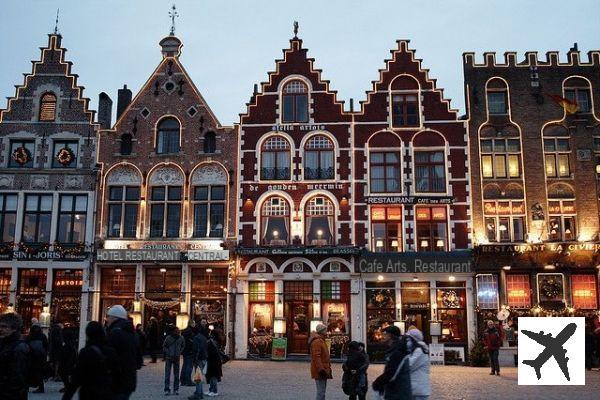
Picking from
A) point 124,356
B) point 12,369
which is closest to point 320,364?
point 124,356

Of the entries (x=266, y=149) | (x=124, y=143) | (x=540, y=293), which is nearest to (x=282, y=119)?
(x=266, y=149)

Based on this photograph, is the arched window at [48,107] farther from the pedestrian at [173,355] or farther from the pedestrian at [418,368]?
the pedestrian at [418,368]

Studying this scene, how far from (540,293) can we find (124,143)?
1924 cm

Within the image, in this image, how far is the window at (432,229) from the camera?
27.5 metres

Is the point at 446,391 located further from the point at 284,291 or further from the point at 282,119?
the point at 282,119

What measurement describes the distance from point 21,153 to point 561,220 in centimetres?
2400

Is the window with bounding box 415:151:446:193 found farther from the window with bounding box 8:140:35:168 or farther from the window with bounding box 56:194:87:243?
the window with bounding box 8:140:35:168

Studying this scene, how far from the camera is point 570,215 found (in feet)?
90.6

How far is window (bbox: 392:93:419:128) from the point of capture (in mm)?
28797

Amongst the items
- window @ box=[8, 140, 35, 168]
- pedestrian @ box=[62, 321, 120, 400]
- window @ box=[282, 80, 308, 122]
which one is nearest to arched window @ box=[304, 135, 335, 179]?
window @ box=[282, 80, 308, 122]

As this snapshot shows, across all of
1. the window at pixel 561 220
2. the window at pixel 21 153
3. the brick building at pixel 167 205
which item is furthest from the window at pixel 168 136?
the window at pixel 561 220

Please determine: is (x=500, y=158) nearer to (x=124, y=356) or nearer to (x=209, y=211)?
(x=209, y=211)

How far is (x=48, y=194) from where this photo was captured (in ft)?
95.0

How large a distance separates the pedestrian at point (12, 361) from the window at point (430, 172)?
2254 cm
